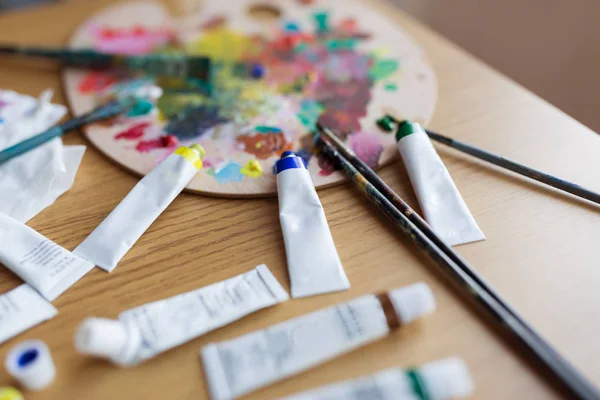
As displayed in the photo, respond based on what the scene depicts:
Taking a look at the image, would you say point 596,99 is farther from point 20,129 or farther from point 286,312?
point 20,129

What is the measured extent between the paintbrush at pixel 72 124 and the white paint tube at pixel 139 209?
14 centimetres

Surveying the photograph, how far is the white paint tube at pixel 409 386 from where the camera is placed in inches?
14.1

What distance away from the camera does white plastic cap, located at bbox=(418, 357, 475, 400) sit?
1.18ft

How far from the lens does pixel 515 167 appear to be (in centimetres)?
55

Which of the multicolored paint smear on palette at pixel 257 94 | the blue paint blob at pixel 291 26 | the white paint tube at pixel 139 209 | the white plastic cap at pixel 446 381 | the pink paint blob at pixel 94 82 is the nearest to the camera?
the white plastic cap at pixel 446 381

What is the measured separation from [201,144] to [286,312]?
246mm

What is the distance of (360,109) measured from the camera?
2.11ft

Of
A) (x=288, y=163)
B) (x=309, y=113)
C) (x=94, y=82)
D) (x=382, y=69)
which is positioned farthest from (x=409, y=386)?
(x=94, y=82)

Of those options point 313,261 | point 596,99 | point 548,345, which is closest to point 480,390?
point 548,345

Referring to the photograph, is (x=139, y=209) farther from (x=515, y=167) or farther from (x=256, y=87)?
(x=515, y=167)

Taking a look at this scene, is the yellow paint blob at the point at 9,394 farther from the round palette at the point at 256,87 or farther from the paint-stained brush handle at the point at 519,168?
the paint-stained brush handle at the point at 519,168

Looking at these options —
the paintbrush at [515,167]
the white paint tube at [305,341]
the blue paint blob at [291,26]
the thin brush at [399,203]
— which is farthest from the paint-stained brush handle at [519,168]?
the blue paint blob at [291,26]

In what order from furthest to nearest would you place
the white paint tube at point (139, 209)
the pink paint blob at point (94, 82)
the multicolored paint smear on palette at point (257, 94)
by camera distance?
the pink paint blob at point (94, 82) < the multicolored paint smear on palette at point (257, 94) < the white paint tube at point (139, 209)

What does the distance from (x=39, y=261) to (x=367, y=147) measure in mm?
358
